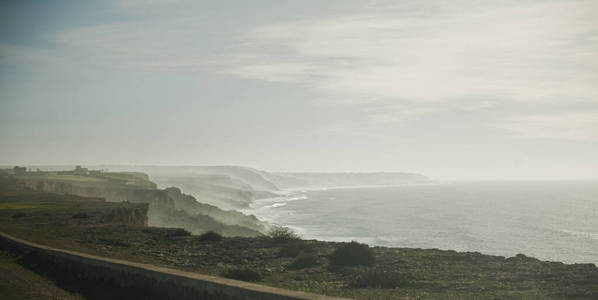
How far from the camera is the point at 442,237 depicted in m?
80.8

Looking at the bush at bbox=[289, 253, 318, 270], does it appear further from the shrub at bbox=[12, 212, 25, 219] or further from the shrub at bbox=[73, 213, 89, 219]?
the shrub at bbox=[12, 212, 25, 219]

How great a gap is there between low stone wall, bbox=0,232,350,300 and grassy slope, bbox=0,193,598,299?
113 inches

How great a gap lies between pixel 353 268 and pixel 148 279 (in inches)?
387

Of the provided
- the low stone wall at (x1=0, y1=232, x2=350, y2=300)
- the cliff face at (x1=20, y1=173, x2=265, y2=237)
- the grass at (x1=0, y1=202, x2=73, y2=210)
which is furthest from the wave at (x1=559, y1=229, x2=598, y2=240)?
the low stone wall at (x1=0, y1=232, x2=350, y2=300)

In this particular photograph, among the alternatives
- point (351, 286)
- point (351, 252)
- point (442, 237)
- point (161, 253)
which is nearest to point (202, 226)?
point (442, 237)

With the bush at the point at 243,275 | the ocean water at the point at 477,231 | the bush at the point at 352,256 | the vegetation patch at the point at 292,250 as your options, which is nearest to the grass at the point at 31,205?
the vegetation patch at the point at 292,250

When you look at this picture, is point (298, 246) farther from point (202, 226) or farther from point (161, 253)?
point (202, 226)

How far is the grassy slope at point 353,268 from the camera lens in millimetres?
15617

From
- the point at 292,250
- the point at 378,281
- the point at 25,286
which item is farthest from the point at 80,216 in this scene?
the point at 378,281

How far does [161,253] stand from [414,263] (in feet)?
43.0

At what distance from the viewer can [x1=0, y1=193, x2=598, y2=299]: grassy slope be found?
15.6 m

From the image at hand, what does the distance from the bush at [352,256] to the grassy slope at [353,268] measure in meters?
0.53

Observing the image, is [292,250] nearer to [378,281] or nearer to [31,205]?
[378,281]

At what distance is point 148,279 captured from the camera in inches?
555
